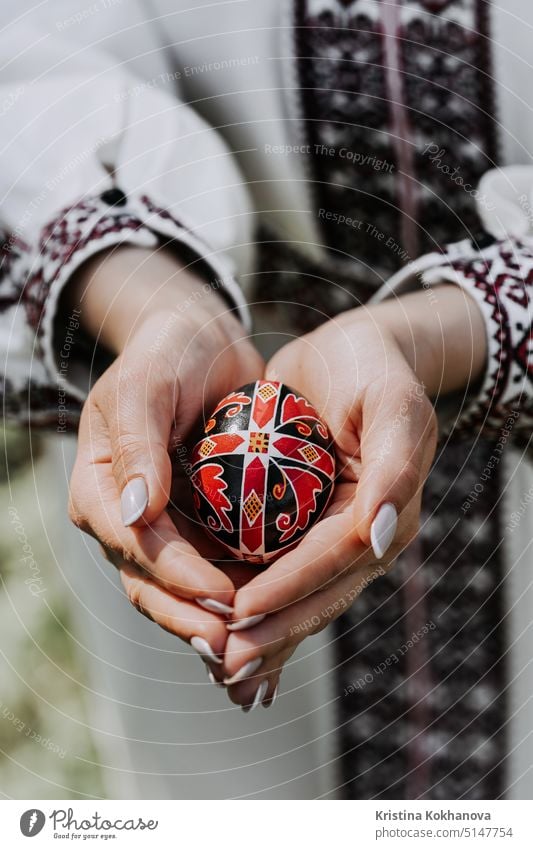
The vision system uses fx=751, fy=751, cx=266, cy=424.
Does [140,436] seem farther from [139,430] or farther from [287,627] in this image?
[287,627]

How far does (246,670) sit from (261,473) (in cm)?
11

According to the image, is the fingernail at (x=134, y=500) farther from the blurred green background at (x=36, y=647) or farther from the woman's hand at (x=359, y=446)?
the blurred green background at (x=36, y=647)

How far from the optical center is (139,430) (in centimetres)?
42

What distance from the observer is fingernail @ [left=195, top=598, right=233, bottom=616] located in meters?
0.39

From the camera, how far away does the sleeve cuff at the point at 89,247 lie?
0.54 m

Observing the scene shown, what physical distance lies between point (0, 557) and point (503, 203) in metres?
0.50

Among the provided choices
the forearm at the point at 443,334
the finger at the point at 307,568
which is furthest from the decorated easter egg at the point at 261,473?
the forearm at the point at 443,334

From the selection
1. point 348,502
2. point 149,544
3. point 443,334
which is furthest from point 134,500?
point 443,334

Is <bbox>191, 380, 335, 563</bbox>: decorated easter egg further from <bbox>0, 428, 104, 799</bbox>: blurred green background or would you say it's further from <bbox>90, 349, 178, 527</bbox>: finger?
<bbox>0, 428, 104, 799</bbox>: blurred green background

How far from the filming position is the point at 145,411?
432 millimetres

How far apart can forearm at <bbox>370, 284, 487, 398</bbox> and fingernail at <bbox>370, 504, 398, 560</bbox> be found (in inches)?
5.8

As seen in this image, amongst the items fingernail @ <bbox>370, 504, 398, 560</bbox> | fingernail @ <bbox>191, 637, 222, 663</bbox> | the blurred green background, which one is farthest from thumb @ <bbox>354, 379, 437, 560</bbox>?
the blurred green background

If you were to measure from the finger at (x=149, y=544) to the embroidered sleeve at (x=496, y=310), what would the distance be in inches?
10.1
